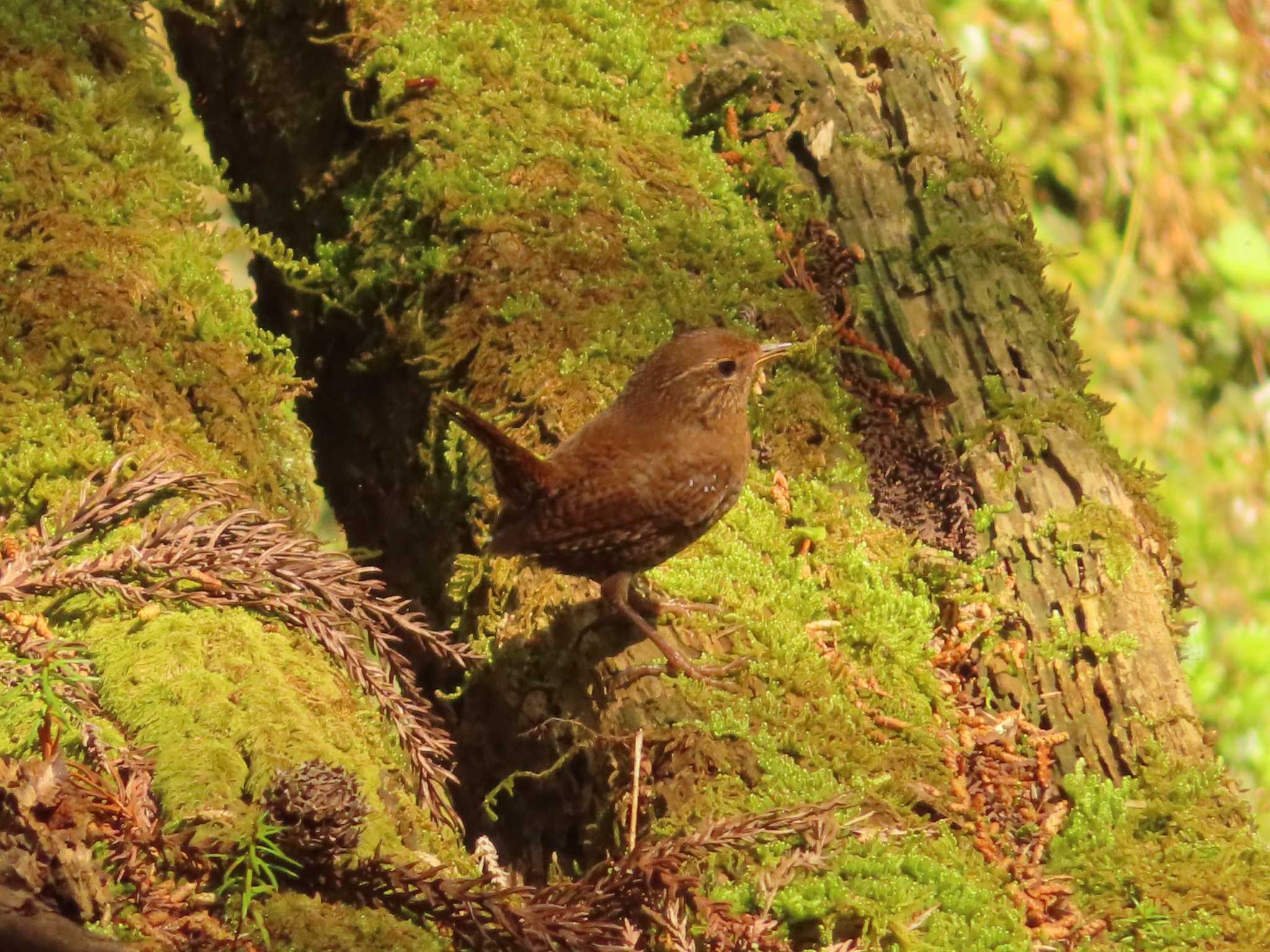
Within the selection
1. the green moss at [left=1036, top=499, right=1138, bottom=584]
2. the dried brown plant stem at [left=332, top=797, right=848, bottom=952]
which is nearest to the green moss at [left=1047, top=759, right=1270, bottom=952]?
the green moss at [left=1036, top=499, right=1138, bottom=584]

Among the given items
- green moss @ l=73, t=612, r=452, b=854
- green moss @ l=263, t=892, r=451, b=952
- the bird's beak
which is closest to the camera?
green moss @ l=263, t=892, r=451, b=952

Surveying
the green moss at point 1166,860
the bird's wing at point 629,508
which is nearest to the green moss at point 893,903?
the green moss at point 1166,860

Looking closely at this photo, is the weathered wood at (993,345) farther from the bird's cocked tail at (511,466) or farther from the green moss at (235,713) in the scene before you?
the green moss at (235,713)

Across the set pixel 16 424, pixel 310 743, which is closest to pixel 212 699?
pixel 310 743

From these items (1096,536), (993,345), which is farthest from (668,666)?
(993,345)

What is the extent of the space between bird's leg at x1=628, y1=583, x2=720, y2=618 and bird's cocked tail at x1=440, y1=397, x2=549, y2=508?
37cm

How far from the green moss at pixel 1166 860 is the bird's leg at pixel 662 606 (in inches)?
36.9

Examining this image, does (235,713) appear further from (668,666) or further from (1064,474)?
(1064,474)

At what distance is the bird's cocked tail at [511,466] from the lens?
2.80 m

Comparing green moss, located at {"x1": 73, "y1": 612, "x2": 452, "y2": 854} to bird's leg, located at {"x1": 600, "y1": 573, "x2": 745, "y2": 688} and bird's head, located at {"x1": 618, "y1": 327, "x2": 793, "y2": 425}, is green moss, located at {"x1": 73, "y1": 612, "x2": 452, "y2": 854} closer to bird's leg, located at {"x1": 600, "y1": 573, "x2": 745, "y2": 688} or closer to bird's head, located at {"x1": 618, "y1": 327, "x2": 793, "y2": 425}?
bird's leg, located at {"x1": 600, "y1": 573, "x2": 745, "y2": 688}

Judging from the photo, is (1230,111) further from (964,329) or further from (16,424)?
(16,424)

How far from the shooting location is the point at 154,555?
2.35 metres

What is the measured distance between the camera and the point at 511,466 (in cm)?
293

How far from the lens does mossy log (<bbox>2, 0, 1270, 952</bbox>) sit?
241 cm
